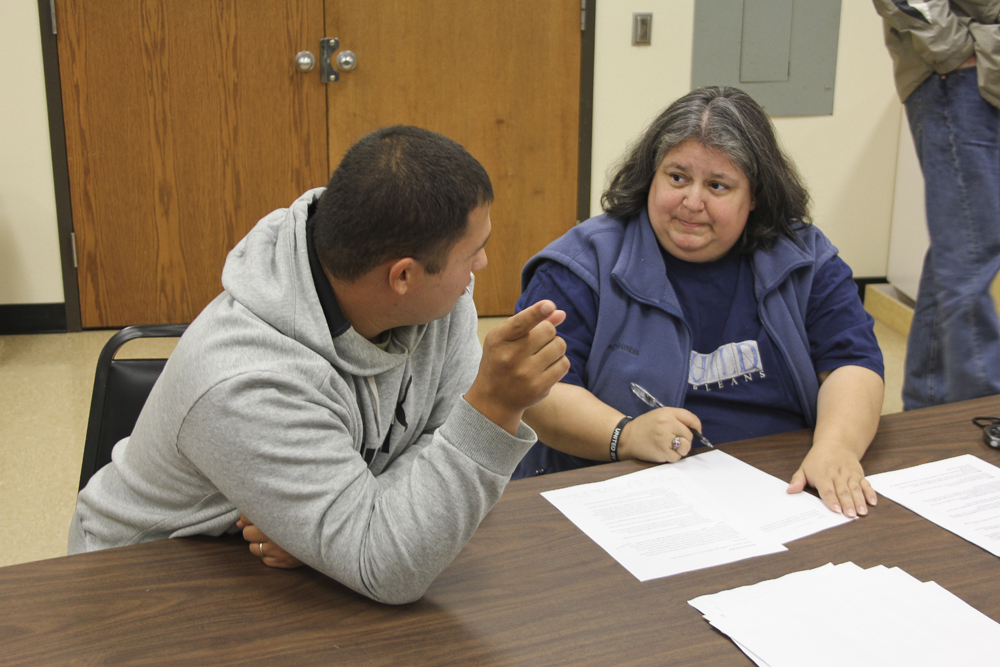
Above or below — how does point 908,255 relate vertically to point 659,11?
below

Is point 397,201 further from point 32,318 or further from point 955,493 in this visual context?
point 32,318

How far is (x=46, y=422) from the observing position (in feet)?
9.44

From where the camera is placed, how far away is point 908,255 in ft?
13.4

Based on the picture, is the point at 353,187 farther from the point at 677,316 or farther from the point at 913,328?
the point at 913,328

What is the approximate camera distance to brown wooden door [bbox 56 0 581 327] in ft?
11.6

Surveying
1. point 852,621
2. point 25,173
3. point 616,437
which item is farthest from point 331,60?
point 852,621

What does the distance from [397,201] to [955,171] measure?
193 centimetres

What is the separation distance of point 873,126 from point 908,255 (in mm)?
673

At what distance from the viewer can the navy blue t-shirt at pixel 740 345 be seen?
5.19 feet

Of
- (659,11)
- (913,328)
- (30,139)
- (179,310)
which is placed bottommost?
(179,310)

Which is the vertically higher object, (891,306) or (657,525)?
(657,525)

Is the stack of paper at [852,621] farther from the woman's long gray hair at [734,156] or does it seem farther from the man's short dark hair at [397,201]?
the woman's long gray hair at [734,156]

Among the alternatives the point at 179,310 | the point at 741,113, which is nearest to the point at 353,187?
the point at 741,113

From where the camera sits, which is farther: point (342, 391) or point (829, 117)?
point (829, 117)
